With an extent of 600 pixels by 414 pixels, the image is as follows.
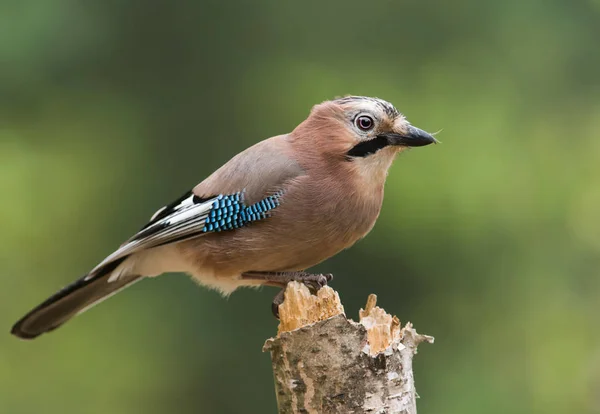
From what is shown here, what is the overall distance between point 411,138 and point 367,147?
0.20m

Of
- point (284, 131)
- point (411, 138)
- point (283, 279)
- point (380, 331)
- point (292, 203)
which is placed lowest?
point (380, 331)

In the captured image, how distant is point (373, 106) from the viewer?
389cm

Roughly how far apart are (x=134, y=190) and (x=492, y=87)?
124 inches

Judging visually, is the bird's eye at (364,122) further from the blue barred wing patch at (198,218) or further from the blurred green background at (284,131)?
the blurred green background at (284,131)

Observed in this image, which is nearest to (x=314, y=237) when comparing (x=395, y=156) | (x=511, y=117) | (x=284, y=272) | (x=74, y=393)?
(x=284, y=272)

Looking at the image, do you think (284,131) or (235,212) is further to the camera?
(284,131)

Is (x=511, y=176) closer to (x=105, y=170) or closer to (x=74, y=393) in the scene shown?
(x=105, y=170)

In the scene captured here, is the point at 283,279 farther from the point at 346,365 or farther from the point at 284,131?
the point at 284,131

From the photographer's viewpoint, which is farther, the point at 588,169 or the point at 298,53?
the point at 298,53

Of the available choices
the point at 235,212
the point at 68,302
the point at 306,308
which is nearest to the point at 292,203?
the point at 235,212

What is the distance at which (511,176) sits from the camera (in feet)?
21.8

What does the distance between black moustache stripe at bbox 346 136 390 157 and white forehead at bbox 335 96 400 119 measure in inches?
4.5

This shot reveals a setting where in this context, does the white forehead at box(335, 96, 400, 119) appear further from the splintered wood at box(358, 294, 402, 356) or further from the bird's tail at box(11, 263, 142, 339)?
the bird's tail at box(11, 263, 142, 339)

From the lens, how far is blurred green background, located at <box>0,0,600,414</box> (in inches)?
264
